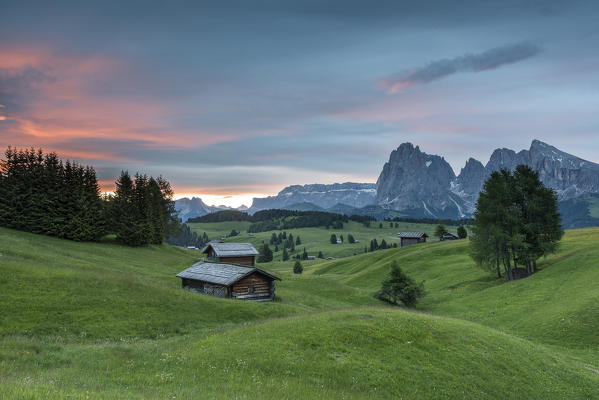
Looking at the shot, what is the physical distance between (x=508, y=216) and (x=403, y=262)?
115 ft

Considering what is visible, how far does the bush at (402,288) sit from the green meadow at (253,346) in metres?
10.5

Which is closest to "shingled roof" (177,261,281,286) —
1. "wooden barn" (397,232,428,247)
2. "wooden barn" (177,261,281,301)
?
"wooden barn" (177,261,281,301)

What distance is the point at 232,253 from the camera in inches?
2660

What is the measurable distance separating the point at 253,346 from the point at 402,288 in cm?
3934

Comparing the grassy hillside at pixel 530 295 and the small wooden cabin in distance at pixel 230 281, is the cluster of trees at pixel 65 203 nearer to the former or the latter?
the small wooden cabin in distance at pixel 230 281

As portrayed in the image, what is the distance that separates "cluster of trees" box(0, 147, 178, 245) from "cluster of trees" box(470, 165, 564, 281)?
2944 inches

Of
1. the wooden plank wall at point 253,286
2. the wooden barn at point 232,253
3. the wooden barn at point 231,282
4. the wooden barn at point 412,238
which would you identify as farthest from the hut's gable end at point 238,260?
the wooden barn at point 412,238

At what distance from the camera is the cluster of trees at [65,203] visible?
200ft

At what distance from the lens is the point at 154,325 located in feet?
91.6

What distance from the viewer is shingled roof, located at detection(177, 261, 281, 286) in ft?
143

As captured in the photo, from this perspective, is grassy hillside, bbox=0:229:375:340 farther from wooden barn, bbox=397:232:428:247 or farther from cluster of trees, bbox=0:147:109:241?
wooden barn, bbox=397:232:428:247

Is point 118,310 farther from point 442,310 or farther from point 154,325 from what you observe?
point 442,310

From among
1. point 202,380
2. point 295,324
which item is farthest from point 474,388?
point 202,380

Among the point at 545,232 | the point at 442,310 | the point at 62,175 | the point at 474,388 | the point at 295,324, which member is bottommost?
the point at 442,310
